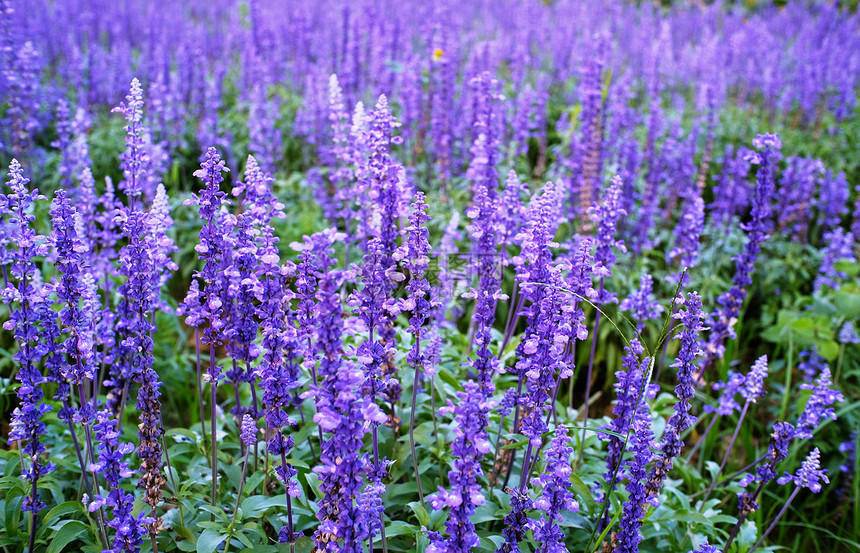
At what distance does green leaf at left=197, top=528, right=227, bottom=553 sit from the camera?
3053 millimetres

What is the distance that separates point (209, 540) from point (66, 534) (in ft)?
2.44

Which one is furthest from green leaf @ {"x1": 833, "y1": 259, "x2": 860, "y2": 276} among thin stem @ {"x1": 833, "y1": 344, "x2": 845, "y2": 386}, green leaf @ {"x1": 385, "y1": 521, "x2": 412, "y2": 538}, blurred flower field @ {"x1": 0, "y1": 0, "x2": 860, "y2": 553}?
green leaf @ {"x1": 385, "y1": 521, "x2": 412, "y2": 538}

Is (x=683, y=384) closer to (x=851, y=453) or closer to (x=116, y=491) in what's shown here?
(x=116, y=491)

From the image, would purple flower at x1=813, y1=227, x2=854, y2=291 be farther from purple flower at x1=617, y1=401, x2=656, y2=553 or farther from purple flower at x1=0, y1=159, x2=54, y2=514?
purple flower at x1=0, y1=159, x2=54, y2=514

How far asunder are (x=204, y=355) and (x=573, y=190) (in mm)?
3982

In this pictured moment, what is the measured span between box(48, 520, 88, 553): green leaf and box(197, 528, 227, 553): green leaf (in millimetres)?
650

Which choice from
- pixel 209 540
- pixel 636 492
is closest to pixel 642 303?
pixel 636 492

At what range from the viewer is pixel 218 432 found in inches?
159

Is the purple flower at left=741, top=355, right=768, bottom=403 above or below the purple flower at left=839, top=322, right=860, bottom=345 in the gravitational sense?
above

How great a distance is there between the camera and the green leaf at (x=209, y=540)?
3.05m

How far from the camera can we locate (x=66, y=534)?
3203mm

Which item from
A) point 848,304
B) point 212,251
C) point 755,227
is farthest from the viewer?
point 848,304

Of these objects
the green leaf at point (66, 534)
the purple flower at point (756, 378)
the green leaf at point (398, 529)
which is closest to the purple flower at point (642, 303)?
the purple flower at point (756, 378)

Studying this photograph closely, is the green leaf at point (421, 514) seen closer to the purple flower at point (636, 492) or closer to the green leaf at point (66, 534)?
the purple flower at point (636, 492)
